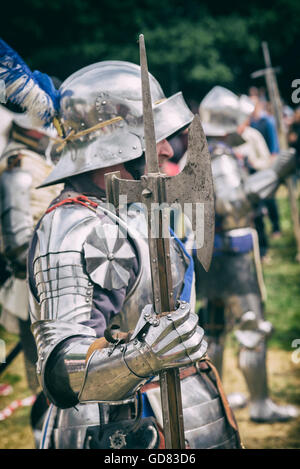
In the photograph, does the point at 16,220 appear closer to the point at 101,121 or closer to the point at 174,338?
the point at 101,121

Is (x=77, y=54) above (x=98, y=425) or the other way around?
above

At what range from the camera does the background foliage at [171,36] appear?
9883 mm

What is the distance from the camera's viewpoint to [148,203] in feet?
5.78

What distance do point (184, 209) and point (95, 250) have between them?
0.34m

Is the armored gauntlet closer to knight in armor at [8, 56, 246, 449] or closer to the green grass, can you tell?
knight in armor at [8, 56, 246, 449]

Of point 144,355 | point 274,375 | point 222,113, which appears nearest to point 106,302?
point 144,355

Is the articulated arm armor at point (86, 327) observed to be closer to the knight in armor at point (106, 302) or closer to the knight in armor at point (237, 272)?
the knight in armor at point (106, 302)

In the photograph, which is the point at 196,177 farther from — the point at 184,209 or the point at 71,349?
the point at 71,349

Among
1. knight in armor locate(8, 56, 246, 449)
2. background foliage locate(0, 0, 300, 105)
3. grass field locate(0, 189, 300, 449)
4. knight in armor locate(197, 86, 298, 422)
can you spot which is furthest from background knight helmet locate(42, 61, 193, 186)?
background foliage locate(0, 0, 300, 105)
